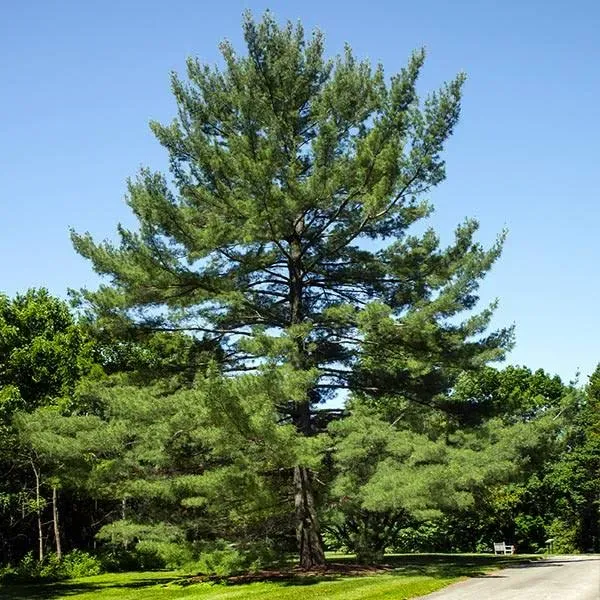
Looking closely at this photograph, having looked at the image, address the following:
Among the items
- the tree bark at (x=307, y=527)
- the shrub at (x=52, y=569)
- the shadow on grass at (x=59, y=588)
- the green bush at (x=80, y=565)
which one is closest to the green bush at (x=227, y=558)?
the tree bark at (x=307, y=527)

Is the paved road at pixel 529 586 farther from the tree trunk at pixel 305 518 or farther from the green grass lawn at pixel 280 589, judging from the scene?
the tree trunk at pixel 305 518

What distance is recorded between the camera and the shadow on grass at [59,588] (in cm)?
2042

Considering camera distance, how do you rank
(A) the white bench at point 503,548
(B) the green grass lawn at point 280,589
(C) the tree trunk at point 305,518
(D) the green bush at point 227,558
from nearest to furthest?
(B) the green grass lawn at point 280,589, (D) the green bush at point 227,558, (C) the tree trunk at point 305,518, (A) the white bench at point 503,548

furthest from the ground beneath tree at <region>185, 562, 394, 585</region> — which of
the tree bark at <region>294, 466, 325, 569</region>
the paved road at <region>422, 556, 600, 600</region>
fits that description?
the paved road at <region>422, 556, 600, 600</region>

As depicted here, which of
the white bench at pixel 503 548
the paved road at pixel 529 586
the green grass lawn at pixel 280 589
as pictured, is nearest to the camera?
the paved road at pixel 529 586

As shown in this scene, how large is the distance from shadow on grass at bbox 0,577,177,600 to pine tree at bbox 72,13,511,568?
608 centimetres

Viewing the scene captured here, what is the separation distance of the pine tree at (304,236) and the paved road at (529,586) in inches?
215

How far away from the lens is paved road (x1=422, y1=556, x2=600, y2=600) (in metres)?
13.6

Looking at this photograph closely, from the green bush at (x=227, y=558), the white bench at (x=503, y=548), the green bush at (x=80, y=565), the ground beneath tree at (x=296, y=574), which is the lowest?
the white bench at (x=503, y=548)

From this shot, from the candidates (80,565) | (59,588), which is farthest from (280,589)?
(80,565)

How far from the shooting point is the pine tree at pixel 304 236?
1995 cm

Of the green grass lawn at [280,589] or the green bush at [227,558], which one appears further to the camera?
the green bush at [227,558]

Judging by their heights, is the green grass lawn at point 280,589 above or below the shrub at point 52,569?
above

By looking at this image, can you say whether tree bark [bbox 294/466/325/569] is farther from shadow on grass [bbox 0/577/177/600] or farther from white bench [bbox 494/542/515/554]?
white bench [bbox 494/542/515/554]
